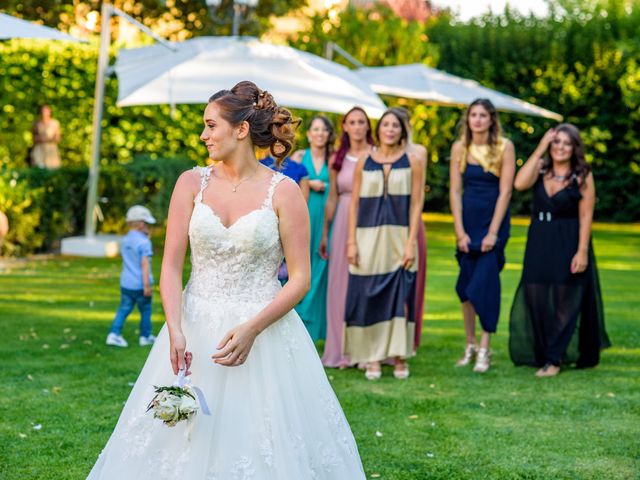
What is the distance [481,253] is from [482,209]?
35 cm

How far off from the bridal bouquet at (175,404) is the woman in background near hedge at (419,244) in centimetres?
463

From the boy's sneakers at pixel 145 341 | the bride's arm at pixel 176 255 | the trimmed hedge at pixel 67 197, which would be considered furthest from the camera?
the trimmed hedge at pixel 67 197

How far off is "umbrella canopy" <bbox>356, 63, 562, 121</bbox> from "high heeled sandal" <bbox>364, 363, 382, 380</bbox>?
7.30 m

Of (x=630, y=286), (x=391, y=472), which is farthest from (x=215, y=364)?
(x=630, y=286)

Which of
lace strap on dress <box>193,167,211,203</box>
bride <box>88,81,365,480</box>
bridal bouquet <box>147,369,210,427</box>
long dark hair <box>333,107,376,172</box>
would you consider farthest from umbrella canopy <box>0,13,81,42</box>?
bridal bouquet <box>147,369,210,427</box>

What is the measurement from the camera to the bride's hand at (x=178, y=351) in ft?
13.0

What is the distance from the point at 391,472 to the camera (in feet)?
18.5

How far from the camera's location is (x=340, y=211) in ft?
29.1

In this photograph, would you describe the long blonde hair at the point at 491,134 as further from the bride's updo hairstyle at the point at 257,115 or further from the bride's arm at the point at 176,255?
the bride's arm at the point at 176,255

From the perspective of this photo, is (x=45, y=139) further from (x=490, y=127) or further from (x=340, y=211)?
(x=490, y=127)

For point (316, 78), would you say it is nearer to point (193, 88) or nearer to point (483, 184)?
point (193, 88)

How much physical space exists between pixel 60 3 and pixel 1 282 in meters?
13.5

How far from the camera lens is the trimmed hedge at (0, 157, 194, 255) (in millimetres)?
14484

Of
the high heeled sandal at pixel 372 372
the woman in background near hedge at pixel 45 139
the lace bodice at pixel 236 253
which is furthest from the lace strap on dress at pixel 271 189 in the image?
the woman in background near hedge at pixel 45 139
